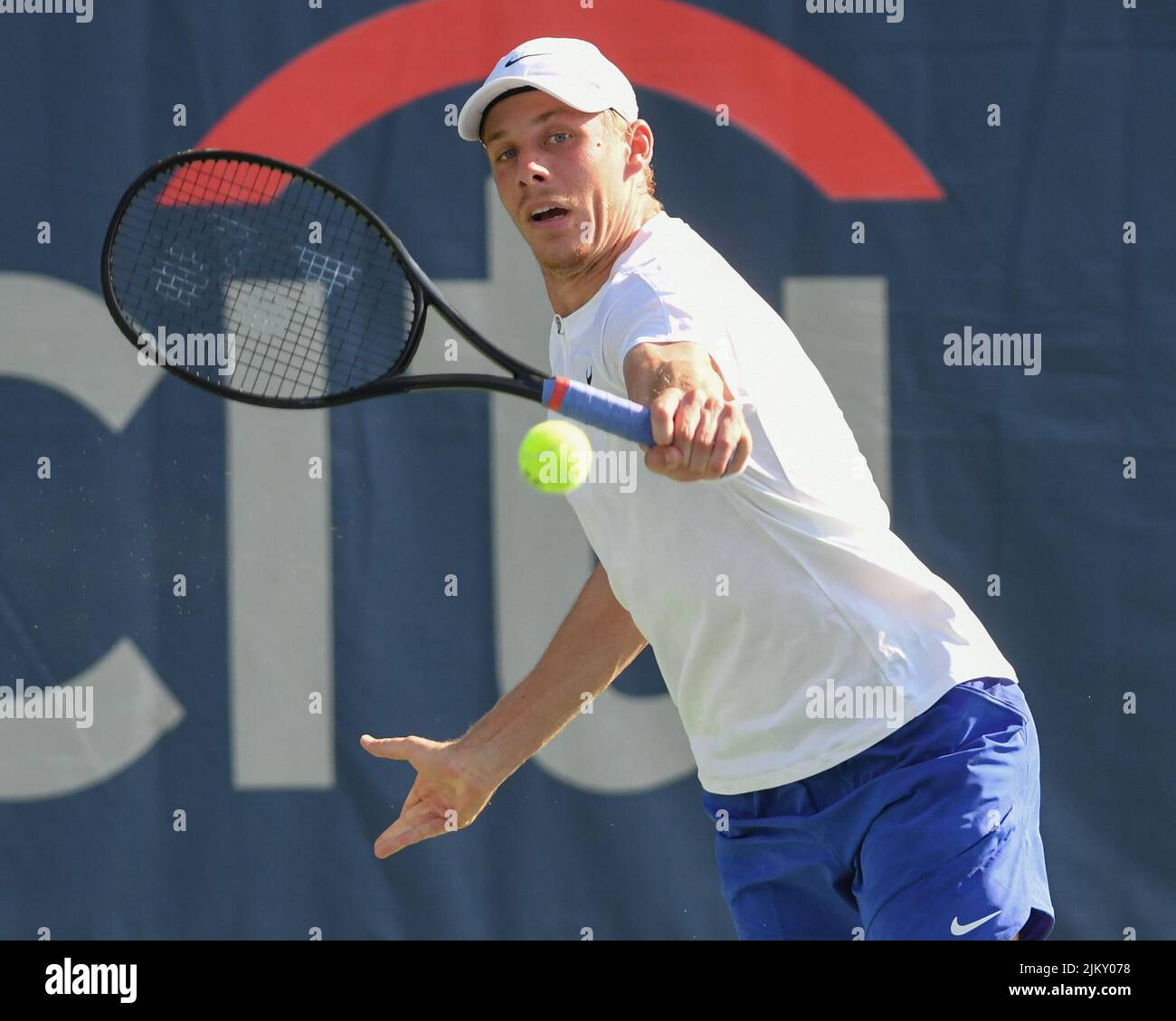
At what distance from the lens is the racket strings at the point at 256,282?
3.69 metres

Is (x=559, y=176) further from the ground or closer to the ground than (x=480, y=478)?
further from the ground

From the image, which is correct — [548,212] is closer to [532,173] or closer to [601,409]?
[532,173]

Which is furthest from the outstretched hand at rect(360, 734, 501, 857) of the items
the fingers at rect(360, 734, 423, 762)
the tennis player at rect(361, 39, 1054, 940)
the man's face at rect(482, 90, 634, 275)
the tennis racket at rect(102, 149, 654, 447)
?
the tennis racket at rect(102, 149, 654, 447)

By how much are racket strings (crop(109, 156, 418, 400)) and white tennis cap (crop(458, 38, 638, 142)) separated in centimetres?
129

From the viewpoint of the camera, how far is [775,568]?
7.30ft

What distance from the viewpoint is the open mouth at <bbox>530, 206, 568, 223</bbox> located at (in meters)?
2.38

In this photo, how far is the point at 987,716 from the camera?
2.24 m

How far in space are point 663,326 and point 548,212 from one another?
471mm

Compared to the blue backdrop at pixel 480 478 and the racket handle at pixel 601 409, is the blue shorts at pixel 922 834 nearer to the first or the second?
the racket handle at pixel 601 409

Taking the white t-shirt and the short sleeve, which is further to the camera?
the white t-shirt

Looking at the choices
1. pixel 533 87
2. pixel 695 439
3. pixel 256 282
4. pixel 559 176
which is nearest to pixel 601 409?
pixel 695 439

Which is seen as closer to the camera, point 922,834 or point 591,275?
point 922,834

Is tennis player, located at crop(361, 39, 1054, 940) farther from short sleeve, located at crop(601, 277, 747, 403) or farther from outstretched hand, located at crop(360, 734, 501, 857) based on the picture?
outstretched hand, located at crop(360, 734, 501, 857)

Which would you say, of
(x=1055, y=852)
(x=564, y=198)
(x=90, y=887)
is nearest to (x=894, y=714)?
(x=564, y=198)
